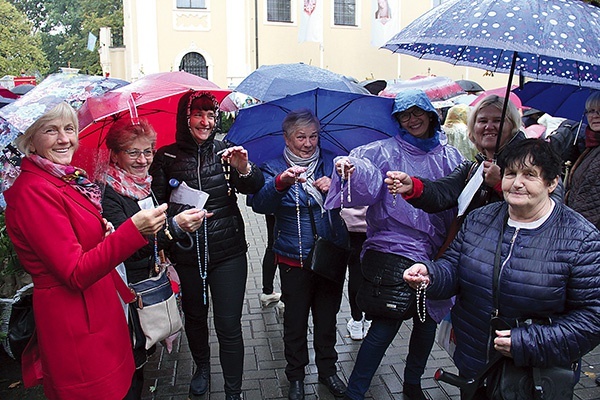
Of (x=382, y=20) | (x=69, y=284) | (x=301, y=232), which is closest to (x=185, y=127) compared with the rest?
(x=301, y=232)

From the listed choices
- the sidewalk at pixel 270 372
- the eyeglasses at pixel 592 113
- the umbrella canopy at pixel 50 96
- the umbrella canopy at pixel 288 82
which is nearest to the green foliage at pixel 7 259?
the sidewalk at pixel 270 372

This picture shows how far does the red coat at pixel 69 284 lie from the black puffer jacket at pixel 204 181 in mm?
816

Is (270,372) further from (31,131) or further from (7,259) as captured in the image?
(31,131)

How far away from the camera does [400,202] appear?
308cm

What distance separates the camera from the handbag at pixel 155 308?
270cm

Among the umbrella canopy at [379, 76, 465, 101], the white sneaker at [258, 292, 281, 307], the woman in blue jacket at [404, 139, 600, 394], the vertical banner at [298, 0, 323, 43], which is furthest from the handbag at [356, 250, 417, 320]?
the vertical banner at [298, 0, 323, 43]

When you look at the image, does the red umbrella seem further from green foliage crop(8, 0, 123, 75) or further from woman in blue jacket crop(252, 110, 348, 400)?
green foliage crop(8, 0, 123, 75)

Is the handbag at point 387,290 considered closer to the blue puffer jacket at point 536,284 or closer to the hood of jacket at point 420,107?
the blue puffer jacket at point 536,284

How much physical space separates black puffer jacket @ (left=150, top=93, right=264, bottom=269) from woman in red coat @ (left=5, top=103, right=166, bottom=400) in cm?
81

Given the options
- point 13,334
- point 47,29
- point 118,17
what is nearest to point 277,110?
point 13,334

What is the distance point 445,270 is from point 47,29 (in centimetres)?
5617

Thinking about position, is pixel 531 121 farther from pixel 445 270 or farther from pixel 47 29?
pixel 47 29

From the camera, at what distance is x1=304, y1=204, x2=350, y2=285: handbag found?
3.26m

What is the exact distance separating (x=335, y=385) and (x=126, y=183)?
1944mm
